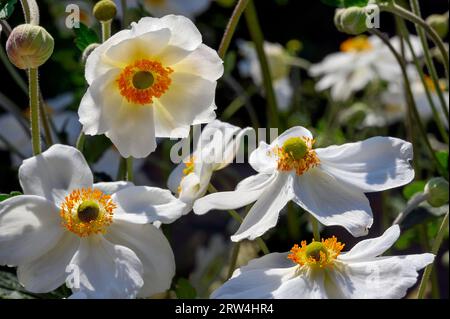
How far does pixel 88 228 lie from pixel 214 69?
20cm

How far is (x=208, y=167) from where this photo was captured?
88cm

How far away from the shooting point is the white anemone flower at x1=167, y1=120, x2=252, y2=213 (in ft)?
2.87

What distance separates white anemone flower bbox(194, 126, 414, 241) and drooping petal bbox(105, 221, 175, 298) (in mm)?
62

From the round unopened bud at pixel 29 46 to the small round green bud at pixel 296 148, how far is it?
0.81 ft

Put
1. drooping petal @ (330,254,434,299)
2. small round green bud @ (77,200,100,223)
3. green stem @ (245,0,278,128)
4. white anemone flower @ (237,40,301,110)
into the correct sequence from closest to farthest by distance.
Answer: drooping petal @ (330,254,434,299), small round green bud @ (77,200,100,223), green stem @ (245,0,278,128), white anemone flower @ (237,40,301,110)

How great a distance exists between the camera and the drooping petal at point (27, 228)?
0.82 m

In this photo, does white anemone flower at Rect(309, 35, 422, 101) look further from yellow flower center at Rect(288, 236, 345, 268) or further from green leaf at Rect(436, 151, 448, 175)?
yellow flower center at Rect(288, 236, 345, 268)

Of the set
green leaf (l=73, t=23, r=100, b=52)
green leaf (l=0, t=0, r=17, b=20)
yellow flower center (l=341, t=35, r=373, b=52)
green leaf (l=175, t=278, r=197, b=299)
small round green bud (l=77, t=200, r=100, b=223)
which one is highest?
yellow flower center (l=341, t=35, r=373, b=52)

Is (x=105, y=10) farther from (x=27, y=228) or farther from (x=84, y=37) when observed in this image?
(x=27, y=228)

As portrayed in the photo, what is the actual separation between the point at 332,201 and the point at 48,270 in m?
0.27

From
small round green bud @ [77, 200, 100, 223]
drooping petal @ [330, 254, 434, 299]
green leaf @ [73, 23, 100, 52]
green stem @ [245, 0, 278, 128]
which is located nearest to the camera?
drooping petal @ [330, 254, 434, 299]

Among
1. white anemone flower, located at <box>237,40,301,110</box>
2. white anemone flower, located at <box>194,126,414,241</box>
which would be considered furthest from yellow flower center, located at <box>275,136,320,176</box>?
white anemone flower, located at <box>237,40,301,110</box>

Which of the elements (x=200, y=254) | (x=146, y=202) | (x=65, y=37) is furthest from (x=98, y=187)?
(x=65, y=37)

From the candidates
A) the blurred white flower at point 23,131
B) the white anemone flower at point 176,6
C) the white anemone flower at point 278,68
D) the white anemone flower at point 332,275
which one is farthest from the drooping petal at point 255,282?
the white anemone flower at point 278,68
